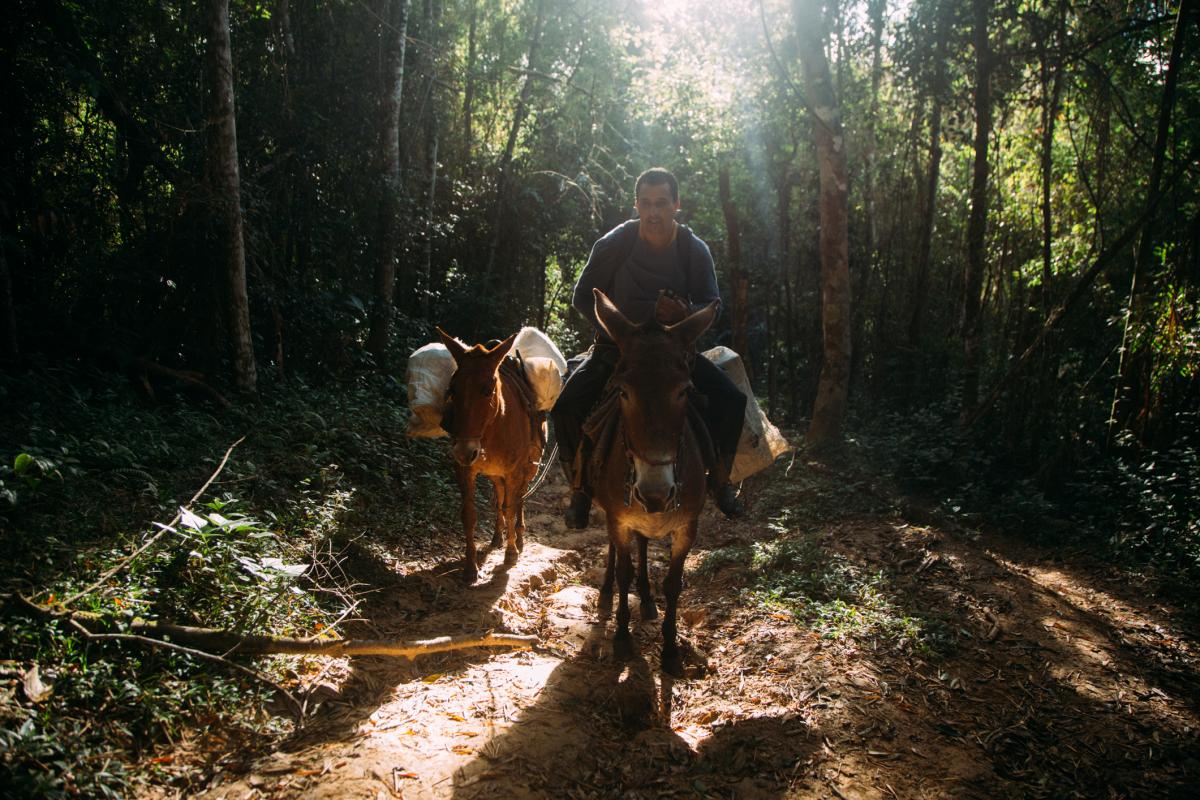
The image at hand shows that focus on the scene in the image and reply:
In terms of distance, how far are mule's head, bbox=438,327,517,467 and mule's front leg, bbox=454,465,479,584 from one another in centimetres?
49

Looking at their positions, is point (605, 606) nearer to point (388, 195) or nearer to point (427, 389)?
point (427, 389)

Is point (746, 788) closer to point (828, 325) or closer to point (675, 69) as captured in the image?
point (828, 325)

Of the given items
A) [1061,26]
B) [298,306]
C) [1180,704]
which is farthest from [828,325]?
[298,306]

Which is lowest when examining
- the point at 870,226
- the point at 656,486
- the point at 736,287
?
the point at 656,486

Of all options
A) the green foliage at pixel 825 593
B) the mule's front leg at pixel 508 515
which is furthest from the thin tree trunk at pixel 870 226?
the mule's front leg at pixel 508 515

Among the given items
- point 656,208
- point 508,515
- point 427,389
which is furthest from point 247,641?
point 656,208

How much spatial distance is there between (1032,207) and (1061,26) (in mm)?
4710

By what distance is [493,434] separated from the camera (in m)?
6.76

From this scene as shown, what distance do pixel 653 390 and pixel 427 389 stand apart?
3493 mm

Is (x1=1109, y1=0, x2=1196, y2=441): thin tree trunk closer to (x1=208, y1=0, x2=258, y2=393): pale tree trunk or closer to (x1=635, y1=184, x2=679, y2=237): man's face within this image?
(x1=635, y1=184, x2=679, y2=237): man's face

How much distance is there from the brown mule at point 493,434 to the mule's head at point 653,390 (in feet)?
6.85

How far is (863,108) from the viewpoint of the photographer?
62.2 feet

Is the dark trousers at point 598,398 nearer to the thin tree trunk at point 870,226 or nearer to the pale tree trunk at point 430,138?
the pale tree trunk at point 430,138

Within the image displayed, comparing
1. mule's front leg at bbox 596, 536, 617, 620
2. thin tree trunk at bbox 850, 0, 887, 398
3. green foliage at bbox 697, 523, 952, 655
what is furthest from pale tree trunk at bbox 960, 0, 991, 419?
mule's front leg at bbox 596, 536, 617, 620
